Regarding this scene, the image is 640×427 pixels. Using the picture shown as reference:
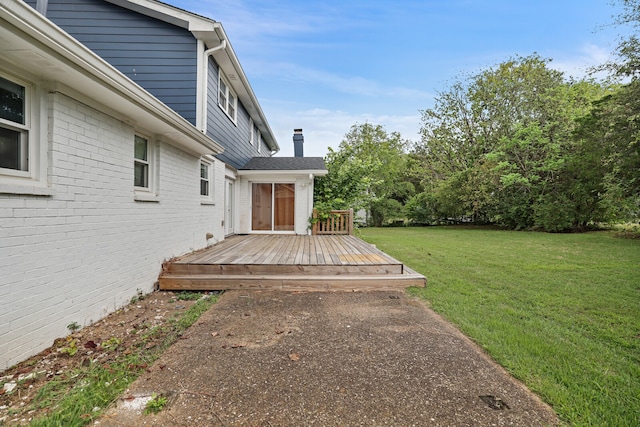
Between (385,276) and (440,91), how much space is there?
65.5 ft

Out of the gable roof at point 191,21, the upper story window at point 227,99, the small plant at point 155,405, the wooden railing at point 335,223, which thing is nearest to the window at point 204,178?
the upper story window at point 227,99

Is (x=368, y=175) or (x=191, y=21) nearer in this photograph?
(x=191, y=21)

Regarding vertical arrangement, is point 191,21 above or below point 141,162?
above

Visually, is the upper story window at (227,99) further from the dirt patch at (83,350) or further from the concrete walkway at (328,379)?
the concrete walkway at (328,379)

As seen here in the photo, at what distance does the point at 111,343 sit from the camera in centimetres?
271

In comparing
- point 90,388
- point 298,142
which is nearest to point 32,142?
point 90,388

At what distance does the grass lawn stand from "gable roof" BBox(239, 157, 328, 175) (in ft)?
14.6

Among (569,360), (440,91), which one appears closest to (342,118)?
(440,91)

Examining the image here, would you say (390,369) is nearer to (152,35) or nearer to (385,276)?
(385,276)

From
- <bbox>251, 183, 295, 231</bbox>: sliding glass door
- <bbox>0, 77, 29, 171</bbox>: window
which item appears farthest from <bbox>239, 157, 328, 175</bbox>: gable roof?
<bbox>0, 77, 29, 171</bbox>: window

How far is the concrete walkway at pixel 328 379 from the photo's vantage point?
5.64 feet

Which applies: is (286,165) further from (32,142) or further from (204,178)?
(32,142)

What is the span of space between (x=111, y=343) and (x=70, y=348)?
0.30 meters

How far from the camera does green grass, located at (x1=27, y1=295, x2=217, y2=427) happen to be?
169 cm
